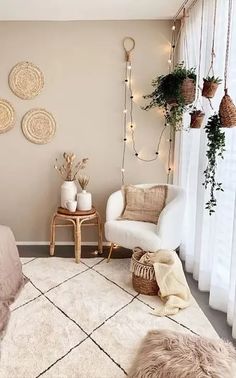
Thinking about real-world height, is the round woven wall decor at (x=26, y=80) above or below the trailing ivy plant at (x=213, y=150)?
above

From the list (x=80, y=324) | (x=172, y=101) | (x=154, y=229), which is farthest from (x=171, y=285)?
(x=172, y=101)

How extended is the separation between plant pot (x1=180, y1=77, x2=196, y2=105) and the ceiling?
2.80ft

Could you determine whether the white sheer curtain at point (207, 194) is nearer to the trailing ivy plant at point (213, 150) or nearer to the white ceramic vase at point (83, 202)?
the trailing ivy plant at point (213, 150)

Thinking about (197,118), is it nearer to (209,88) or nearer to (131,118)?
(209,88)

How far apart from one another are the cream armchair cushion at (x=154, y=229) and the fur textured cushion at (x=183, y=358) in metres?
1.07

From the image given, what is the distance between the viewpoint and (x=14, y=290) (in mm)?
2377

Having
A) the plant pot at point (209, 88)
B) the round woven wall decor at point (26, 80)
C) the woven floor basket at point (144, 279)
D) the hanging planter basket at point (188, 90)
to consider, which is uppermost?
the round woven wall decor at point (26, 80)

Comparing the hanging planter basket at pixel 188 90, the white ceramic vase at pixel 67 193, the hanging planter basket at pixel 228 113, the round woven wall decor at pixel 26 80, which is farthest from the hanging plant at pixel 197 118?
the round woven wall decor at pixel 26 80

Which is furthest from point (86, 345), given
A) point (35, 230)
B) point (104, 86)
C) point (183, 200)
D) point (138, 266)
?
point (104, 86)

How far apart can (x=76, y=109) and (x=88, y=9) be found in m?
1.00

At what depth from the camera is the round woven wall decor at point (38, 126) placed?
3359 millimetres

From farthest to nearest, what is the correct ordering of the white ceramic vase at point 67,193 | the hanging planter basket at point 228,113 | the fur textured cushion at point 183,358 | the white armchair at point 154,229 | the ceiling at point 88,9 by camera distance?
1. the white ceramic vase at point 67,193
2. the ceiling at point 88,9
3. the white armchair at point 154,229
4. the hanging planter basket at point 228,113
5. the fur textured cushion at point 183,358

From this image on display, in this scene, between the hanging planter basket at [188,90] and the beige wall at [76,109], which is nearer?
the hanging planter basket at [188,90]

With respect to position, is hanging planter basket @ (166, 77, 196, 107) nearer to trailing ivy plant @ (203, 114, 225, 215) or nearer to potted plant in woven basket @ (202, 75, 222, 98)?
potted plant in woven basket @ (202, 75, 222, 98)
